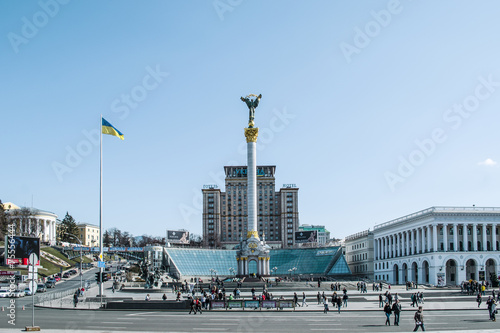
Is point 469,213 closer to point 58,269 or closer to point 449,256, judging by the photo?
point 449,256

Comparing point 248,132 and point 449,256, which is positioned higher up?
point 248,132

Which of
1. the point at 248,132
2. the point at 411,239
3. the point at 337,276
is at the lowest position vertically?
the point at 337,276

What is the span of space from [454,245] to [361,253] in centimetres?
4039

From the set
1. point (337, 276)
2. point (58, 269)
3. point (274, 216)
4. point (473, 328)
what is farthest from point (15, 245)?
point (274, 216)

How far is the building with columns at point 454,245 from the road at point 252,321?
47619mm

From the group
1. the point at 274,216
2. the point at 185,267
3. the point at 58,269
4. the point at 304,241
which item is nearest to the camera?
the point at 58,269

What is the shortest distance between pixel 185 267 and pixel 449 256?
58.7 m

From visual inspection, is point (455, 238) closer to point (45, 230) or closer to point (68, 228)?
point (68, 228)

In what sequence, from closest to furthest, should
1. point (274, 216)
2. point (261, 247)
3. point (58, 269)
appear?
1. point (261, 247)
2. point (58, 269)
3. point (274, 216)

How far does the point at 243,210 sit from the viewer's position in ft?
623

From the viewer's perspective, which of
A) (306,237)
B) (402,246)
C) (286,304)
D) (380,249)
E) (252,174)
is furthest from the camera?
(306,237)

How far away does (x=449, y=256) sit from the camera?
9000cm

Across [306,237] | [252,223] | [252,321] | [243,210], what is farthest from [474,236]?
[243,210]

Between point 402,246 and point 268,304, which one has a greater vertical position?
point 402,246
